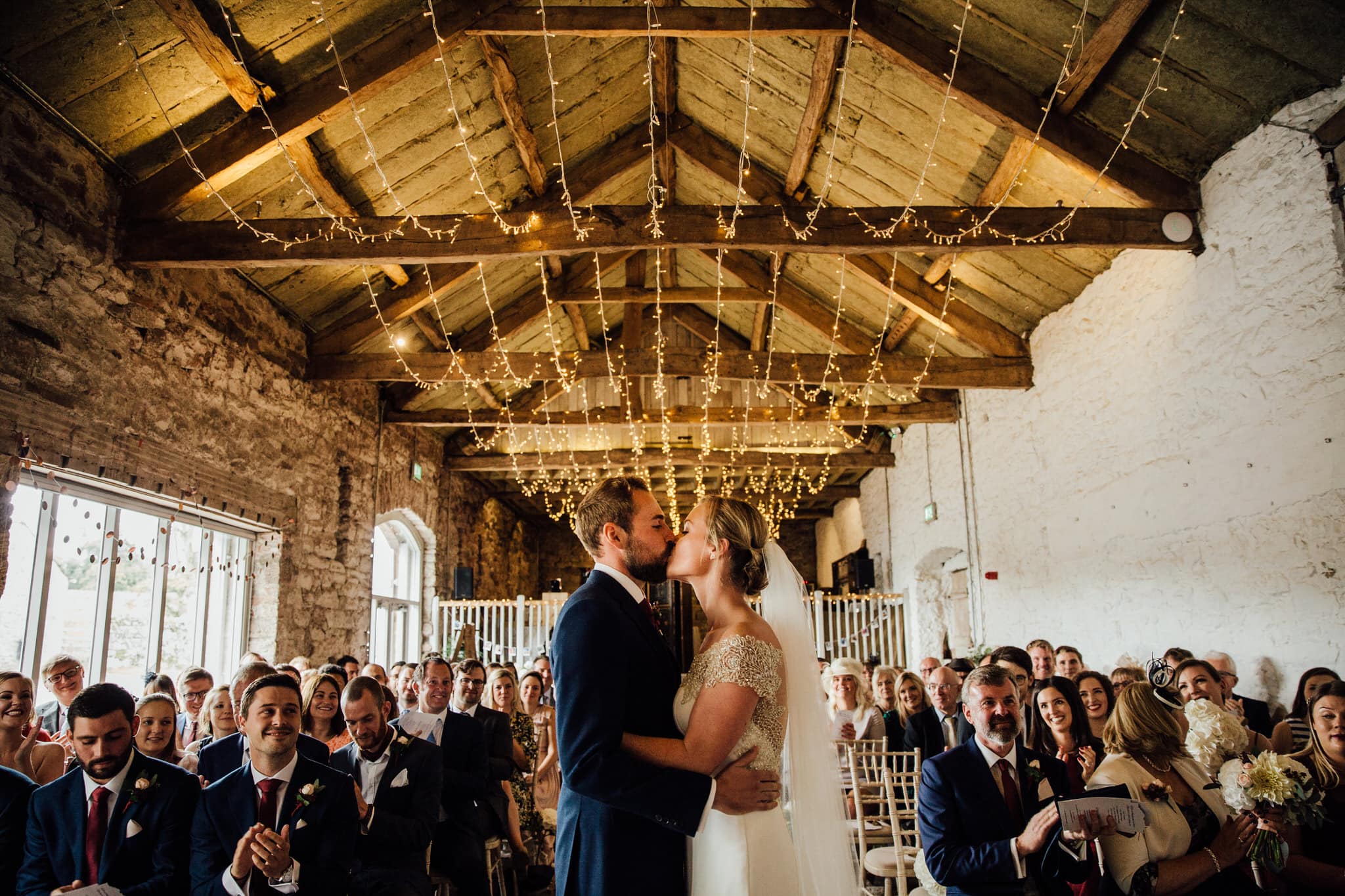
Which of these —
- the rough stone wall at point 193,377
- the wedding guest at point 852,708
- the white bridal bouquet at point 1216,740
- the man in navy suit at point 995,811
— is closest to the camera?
the man in navy suit at point 995,811

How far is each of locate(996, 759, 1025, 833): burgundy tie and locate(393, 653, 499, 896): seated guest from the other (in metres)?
2.11

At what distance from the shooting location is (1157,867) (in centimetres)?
230

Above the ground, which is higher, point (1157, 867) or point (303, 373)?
point (303, 373)

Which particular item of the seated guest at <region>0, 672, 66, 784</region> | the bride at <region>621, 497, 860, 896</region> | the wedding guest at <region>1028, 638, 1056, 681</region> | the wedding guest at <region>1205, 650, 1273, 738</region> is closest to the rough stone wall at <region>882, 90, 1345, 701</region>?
the wedding guest at <region>1205, 650, 1273, 738</region>

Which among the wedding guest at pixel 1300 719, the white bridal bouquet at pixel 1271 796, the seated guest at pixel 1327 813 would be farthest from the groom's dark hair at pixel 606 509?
the wedding guest at pixel 1300 719

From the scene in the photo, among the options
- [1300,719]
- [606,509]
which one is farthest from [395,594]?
[606,509]

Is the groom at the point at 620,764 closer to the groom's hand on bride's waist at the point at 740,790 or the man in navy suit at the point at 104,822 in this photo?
the groom's hand on bride's waist at the point at 740,790

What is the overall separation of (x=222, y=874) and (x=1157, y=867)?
8.36 ft

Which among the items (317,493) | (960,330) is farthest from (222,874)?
(960,330)

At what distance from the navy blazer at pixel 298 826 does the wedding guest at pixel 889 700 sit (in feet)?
11.6

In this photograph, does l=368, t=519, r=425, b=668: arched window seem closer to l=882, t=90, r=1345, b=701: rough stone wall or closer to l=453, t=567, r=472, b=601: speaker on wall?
l=453, t=567, r=472, b=601: speaker on wall

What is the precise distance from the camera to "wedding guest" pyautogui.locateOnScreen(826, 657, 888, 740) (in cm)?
527

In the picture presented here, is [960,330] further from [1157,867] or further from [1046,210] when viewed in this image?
[1157,867]

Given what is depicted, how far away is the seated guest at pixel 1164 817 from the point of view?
2.29 metres
